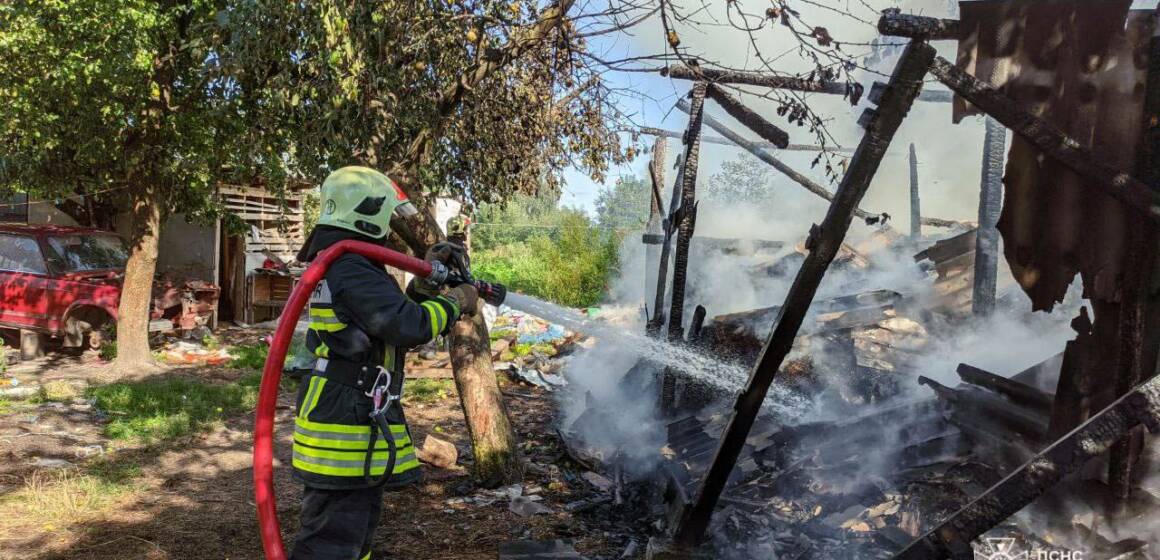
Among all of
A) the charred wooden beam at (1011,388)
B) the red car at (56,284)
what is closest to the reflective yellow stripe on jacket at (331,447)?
the charred wooden beam at (1011,388)

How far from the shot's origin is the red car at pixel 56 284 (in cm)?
1005

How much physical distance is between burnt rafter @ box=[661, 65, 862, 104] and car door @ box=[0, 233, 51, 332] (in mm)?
9501

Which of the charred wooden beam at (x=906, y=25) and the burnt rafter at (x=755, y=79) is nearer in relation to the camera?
the charred wooden beam at (x=906, y=25)

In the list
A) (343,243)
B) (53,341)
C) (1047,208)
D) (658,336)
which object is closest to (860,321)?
(658,336)

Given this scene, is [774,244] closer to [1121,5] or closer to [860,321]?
[860,321]

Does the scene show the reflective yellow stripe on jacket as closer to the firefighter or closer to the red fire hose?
the firefighter

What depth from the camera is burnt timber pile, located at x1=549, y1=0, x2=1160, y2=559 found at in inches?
116

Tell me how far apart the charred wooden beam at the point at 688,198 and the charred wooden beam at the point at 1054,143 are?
9.19 ft

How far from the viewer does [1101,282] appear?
310 cm

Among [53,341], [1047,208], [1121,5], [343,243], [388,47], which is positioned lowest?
[53,341]

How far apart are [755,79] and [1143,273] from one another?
2769 mm

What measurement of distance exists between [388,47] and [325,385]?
2.93 meters

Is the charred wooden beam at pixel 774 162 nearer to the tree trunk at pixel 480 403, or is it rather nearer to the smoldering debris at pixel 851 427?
the smoldering debris at pixel 851 427

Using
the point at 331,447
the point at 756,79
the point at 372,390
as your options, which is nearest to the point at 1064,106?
the point at 756,79
